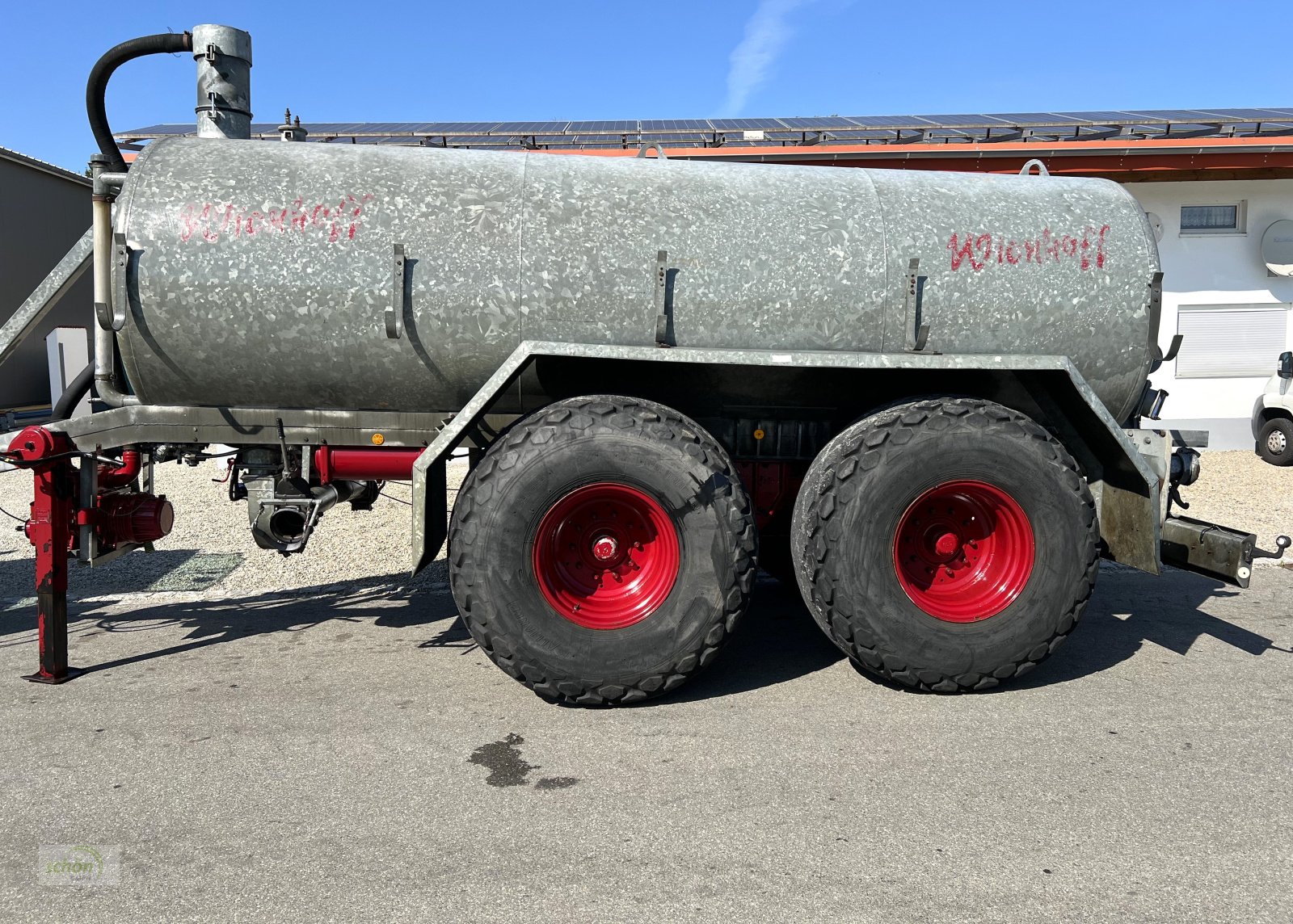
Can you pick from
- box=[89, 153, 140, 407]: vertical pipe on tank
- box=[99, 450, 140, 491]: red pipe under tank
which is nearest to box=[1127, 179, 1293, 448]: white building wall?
box=[89, 153, 140, 407]: vertical pipe on tank

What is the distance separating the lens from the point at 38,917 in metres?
2.52

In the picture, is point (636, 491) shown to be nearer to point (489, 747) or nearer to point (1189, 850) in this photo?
point (489, 747)

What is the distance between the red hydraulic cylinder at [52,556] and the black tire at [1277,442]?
12816 millimetres

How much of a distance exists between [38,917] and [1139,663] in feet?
15.4

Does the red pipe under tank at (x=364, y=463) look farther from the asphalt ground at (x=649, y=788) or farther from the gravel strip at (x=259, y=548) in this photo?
the gravel strip at (x=259, y=548)

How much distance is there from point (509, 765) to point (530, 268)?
212cm

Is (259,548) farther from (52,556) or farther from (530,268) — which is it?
(530,268)

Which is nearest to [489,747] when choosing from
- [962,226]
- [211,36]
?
[962,226]

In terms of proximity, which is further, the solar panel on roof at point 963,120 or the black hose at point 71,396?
the solar panel on roof at point 963,120

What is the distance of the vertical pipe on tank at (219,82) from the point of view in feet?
15.4

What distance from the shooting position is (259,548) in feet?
23.2

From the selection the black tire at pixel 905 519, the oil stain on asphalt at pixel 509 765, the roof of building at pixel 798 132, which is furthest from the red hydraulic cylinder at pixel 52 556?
the roof of building at pixel 798 132

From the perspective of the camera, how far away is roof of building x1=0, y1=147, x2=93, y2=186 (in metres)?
12.7

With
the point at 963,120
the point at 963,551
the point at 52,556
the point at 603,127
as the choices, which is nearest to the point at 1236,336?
the point at 963,120
